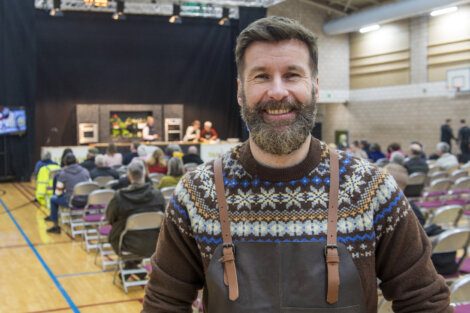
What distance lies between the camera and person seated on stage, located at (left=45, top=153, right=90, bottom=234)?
27.6 feet

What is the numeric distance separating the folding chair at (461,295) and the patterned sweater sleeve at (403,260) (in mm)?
1676

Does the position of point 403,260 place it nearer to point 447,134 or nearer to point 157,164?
point 157,164

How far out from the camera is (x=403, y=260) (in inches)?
52.3

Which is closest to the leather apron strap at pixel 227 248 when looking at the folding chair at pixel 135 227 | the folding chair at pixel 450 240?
the folding chair at pixel 450 240

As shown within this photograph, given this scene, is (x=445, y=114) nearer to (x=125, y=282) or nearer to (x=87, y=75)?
(x=87, y=75)

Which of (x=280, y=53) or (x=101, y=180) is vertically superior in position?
(x=280, y=53)

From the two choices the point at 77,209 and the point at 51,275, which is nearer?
the point at 51,275

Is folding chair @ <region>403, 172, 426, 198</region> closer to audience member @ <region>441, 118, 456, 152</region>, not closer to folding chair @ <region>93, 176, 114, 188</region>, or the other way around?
folding chair @ <region>93, 176, 114, 188</region>

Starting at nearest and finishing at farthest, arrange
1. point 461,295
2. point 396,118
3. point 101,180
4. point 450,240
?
point 461,295
point 450,240
point 101,180
point 396,118

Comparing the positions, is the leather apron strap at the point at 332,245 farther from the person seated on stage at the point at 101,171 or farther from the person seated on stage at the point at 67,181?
the person seated on stage at the point at 101,171

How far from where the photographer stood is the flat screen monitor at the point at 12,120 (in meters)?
14.9

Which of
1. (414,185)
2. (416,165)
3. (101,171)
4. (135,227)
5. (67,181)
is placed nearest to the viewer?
(135,227)

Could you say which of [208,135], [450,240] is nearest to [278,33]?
[450,240]

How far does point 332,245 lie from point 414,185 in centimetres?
731
